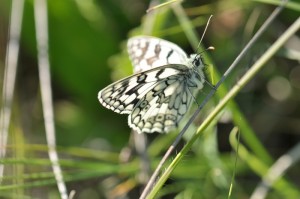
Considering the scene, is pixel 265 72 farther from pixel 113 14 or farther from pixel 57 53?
pixel 57 53

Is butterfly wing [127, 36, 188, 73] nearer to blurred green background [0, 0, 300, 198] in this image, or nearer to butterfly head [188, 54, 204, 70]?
butterfly head [188, 54, 204, 70]

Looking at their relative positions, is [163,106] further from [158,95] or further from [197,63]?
[197,63]

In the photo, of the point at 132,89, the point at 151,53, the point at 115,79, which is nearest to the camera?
the point at 132,89

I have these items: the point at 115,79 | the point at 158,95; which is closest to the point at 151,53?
the point at 158,95

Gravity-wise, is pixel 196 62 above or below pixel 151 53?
below

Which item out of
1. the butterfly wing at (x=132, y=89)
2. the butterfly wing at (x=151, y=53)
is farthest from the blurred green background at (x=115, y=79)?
the butterfly wing at (x=132, y=89)

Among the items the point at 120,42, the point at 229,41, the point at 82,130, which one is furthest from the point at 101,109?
the point at 229,41

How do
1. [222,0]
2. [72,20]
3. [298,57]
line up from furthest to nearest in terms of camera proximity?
[72,20] < [222,0] < [298,57]
